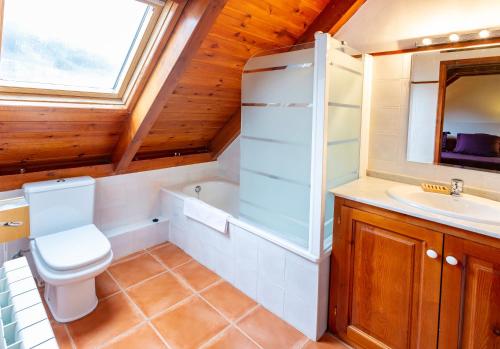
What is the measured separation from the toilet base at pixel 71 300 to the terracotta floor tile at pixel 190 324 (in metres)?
0.48

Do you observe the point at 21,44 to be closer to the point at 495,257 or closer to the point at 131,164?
the point at 131,164

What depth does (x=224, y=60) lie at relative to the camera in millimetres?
2324

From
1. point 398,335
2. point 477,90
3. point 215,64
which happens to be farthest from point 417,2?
point 398,335

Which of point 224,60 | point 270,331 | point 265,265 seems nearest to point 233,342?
point 270,331

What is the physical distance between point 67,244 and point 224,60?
1.69 meters

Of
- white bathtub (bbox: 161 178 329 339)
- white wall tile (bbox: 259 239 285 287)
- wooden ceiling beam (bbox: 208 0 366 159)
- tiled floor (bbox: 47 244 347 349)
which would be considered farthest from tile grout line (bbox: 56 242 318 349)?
wooden ceiling beam (bbox: 208 0 366 159)

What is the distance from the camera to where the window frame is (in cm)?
188

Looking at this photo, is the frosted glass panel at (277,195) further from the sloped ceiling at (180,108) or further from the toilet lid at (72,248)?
the toilet lid at (72,248)

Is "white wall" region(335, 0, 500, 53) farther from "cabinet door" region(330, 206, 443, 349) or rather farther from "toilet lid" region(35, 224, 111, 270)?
"toilet lid" region(35, 224, 111, 270)

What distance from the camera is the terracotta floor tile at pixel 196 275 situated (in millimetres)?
2492

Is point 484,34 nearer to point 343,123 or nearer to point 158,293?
point 343,123

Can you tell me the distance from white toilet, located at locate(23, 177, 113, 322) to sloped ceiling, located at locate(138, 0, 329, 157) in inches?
31.9

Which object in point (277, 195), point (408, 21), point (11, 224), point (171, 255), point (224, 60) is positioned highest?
point (408, 21)

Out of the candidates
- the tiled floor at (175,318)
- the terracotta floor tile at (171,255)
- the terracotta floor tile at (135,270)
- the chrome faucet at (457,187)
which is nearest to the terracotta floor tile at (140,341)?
the tiled floor at (175,318)
